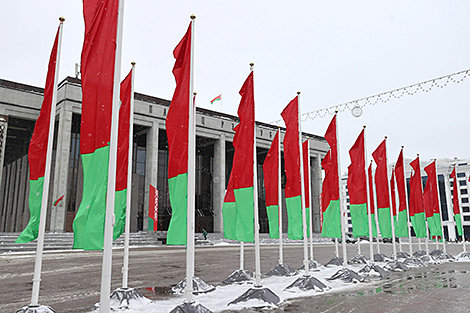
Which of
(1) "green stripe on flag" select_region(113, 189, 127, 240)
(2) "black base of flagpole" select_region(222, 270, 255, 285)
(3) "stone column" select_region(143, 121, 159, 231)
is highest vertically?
(3) "stone column" select_region(143, 121, 159, 231)

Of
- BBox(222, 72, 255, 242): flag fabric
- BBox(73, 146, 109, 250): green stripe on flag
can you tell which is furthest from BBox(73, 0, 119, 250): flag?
BBox(222, 72, 255, 242): flag fabric

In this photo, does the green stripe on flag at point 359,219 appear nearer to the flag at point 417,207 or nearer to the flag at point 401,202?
the flag at point 401,202

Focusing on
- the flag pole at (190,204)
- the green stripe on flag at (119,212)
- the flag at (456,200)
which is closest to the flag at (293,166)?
the flag pole at (190,204)

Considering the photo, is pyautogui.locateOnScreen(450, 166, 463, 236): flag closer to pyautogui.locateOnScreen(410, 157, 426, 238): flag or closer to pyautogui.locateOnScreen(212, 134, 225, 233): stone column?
pyautogui.locateOnScreen(410, 157, 426, 238): flag

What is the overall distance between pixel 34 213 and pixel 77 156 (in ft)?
127

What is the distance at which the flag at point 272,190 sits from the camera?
41.1 feet

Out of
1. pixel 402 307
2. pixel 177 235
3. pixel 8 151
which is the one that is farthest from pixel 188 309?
pixel 8 151

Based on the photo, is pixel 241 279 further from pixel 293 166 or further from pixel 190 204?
pixel 190 204

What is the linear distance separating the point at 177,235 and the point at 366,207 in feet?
34.2

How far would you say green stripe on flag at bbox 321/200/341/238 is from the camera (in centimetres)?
1272

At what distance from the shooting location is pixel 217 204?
47.8 metres

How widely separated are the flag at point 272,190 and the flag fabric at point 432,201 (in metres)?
12.8

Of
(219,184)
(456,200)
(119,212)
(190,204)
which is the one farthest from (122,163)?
(219,184)

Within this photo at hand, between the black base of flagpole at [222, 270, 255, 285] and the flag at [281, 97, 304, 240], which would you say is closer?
the black base of flagpole at [222, 270, 255, 285]
